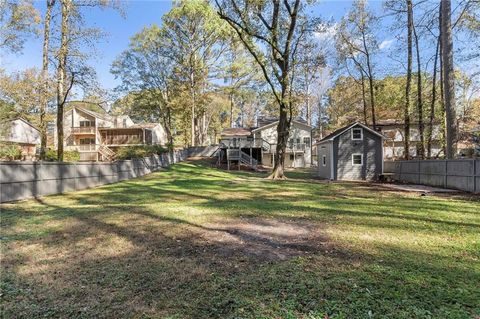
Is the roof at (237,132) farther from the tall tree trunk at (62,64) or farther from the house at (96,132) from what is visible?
the tall tree trunk at (62,64)

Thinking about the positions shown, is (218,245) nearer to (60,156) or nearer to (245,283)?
(245,283)

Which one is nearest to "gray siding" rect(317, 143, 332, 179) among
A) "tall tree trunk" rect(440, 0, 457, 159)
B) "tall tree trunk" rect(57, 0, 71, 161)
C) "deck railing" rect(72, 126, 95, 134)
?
"tall tree trunk" rect(440, 0, 457, 159)

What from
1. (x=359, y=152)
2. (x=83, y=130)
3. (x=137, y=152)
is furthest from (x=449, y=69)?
(x=83, y=130)

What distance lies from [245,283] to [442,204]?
8.82 metres

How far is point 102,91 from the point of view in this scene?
15.8 meters

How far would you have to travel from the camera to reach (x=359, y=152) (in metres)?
22.0

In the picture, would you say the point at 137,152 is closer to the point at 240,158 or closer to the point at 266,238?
the point at 240,158

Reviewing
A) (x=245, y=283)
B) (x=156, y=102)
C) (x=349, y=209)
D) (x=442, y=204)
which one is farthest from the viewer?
(x=156, y=102)

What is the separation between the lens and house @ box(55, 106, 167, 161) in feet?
120

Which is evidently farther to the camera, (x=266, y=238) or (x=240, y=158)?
(x=240, y=158)

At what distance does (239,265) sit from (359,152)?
20.2 m

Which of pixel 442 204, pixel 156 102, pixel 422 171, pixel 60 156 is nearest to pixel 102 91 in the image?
pixel 60 156

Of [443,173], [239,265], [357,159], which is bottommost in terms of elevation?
[239,265]

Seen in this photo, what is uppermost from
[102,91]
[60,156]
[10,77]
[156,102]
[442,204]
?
[156,102]
